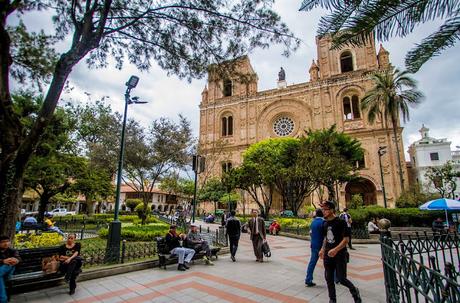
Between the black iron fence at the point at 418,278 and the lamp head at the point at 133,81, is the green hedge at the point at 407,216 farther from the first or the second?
the lamp head at the point at 133,81

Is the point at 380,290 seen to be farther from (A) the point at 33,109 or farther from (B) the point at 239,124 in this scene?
(B) the point at 239,124

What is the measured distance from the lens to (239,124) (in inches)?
1544

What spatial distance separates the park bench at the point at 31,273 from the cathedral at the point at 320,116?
71.2 feet

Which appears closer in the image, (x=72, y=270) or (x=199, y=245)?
(x=72, y=270)

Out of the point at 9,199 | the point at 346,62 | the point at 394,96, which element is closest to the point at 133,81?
the point at 9,199

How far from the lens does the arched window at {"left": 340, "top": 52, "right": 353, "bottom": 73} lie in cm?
3556

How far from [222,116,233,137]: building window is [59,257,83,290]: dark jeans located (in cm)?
3543

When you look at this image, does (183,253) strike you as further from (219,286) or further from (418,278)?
(418,278)

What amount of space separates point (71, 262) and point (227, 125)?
36.2 metres

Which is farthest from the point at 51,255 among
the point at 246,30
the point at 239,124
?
the point at 239,124

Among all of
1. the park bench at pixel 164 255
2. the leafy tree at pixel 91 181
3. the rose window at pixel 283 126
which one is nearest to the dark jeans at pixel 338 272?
the park bench at pixel 164 255

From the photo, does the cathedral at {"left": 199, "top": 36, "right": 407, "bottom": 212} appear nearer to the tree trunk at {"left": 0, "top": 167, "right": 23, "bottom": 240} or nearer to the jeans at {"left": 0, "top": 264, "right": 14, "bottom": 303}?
the tree trunk at {"left": 0, "top": 167, "right": 23, "bottom": 240}

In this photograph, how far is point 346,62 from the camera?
119 ft

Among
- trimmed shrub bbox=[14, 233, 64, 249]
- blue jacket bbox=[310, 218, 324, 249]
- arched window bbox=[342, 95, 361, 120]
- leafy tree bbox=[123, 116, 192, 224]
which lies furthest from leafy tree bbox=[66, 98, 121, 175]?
arched window bbox=[342, 95, 361, 120]
